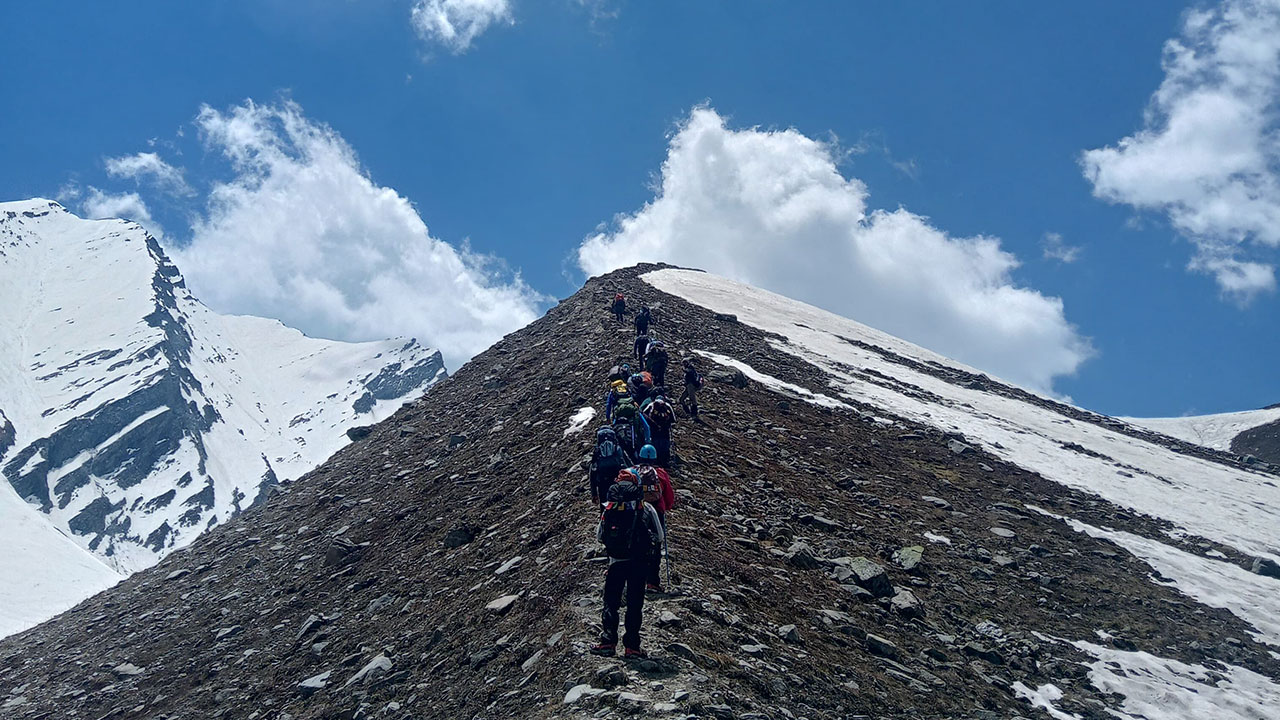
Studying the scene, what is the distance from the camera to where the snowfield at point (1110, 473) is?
14.4 m

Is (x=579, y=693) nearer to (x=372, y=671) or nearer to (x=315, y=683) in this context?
(x=372, y=671)

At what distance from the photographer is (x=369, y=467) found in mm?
26531

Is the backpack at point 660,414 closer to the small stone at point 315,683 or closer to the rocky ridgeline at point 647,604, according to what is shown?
the rocky ridgeline at point 647,604

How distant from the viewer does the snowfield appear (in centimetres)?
1440

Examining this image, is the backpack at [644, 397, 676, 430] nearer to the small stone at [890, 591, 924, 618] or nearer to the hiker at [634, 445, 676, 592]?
the hiker at [634, 445, 676, 592]

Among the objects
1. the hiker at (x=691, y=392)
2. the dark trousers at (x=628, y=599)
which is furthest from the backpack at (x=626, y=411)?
the hiker at (x=691, y=392)

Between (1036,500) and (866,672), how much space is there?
15726mm

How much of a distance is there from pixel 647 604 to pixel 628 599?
4.89 ft

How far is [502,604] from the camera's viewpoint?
39.3 ft

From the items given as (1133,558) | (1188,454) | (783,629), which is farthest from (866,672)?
(1188,454)

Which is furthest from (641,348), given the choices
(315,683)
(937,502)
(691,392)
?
(315,683)

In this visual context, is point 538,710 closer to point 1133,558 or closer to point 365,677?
point 365,677

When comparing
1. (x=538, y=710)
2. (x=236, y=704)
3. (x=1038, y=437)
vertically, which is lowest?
(x=236, y=704)

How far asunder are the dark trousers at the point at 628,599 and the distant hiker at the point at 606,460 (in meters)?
3.79
